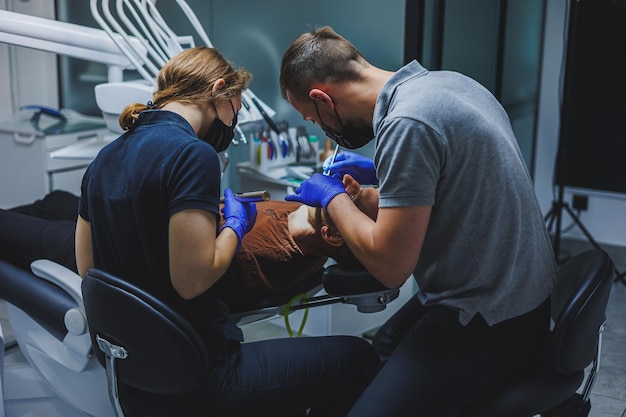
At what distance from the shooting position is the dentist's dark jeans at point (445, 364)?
138cm

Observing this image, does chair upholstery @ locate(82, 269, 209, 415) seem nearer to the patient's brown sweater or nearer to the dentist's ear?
the patient's brown sweater

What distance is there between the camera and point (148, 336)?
1.39 m

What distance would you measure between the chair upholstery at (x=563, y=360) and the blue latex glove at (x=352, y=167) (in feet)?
1.79

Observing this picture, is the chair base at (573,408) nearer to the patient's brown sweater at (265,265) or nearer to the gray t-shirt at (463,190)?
the gray t-shirt at (463,190)

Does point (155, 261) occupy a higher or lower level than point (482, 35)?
lower

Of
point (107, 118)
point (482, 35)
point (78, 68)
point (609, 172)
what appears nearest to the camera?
point (107, 118)

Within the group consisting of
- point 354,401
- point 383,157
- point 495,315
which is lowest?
point 354,401

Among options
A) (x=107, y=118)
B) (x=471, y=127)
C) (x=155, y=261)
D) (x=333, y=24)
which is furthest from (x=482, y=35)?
(x=155, y=261)

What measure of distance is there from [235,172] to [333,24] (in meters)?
0.79

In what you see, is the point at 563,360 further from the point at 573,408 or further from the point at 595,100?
the point at 595,100

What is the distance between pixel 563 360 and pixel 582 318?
84 mm

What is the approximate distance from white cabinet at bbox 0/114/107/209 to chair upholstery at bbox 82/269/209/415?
6.22 ft

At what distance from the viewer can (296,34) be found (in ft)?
9.57

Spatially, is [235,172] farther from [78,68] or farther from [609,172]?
[609,172]
